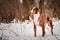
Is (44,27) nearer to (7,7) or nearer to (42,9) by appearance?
(42,9)

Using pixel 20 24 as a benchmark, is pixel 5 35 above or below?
below

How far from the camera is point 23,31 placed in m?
3.56

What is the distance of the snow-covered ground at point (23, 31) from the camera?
3.54 m

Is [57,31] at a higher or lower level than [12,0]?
lower

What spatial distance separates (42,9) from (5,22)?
2.93 feet

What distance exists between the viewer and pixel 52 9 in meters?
3.54

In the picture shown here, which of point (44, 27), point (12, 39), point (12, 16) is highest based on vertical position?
point (12, 16)

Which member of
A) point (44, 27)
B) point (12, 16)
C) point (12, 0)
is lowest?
point (44, 27)

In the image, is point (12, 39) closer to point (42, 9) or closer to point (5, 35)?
point (5, 35)

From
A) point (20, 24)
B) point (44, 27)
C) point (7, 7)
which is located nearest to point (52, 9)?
point (44, 27)

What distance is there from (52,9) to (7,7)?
1029mm

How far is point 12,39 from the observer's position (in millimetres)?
3559

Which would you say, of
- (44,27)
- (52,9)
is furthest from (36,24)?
(52,9)

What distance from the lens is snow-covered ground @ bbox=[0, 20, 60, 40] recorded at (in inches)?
139
